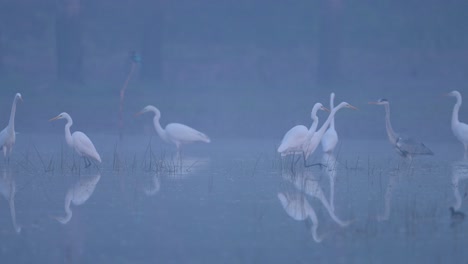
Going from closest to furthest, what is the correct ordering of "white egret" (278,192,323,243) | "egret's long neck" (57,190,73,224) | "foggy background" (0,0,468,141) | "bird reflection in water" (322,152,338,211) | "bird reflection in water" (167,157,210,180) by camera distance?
"white egret" (278,192,323,243), "egret's long neck" (57,190,73,224), "bird reflection in water" (322,152,338,211), "bird reflection in water" (167,157,210,180), "foggy background" (0,0,468,141)

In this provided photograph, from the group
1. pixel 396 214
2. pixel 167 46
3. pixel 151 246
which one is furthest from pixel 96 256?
pixel 167 46

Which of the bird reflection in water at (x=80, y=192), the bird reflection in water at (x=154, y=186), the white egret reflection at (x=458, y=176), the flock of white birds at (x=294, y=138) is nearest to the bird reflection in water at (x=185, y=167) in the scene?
the bird reflection in water at (x=154, y=186)

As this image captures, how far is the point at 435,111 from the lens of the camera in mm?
19500

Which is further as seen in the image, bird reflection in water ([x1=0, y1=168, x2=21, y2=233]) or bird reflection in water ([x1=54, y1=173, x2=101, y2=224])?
bird reflection in water ([x1=54, y1=173, x2=101, y2=224])

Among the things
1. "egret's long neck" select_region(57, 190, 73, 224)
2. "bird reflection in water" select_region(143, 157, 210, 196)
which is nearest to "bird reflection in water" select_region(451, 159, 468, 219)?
"bird reflection in water" select_region(143, 157, 210, 196)

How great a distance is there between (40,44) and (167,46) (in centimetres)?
386

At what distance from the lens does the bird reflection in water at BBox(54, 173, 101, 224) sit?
8.03 meters

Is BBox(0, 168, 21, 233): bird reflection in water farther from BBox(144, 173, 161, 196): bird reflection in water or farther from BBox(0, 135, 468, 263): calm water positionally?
BBox(144, 173, 161, 196): bird reflection in water

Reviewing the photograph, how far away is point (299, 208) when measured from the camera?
8.43m

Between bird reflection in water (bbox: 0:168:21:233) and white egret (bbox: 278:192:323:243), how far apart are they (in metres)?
2.57

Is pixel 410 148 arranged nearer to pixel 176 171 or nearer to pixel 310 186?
pixel 310 186

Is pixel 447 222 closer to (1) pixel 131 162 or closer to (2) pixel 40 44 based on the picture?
(1) pixel 131 162

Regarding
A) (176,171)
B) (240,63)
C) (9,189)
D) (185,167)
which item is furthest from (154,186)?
(240,63)

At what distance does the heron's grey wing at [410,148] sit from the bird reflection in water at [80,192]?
494 centimetres
